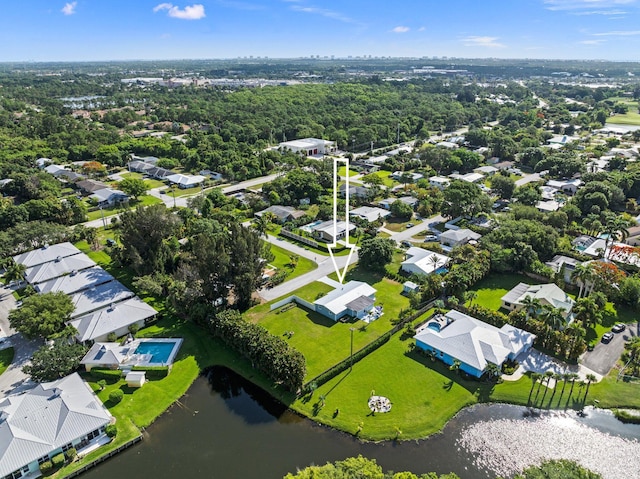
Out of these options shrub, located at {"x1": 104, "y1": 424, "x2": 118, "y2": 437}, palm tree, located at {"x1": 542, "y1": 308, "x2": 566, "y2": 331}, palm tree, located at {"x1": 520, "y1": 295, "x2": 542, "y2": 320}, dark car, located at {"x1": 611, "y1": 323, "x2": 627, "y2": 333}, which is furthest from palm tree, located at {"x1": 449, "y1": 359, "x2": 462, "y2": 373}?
shrub, located at {"x1": 104, "y1": 424, "x2": 118, "y2": 437}

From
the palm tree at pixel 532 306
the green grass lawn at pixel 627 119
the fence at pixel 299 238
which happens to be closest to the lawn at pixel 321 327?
the fence at pixel 299 238

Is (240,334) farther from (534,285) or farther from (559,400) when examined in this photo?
(534,285)

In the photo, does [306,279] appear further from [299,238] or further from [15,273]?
[15,273]

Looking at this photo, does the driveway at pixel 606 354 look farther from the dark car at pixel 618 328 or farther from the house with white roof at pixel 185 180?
the house with white roof at pixel 185 180

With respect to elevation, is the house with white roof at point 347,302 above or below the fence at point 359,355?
above

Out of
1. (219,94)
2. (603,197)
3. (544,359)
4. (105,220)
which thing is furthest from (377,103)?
(544,359)

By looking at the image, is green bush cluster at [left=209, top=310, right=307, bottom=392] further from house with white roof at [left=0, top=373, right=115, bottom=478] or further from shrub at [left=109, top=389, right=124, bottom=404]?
house with white roof at [left=0, top=373, right=115, bottom=478]
